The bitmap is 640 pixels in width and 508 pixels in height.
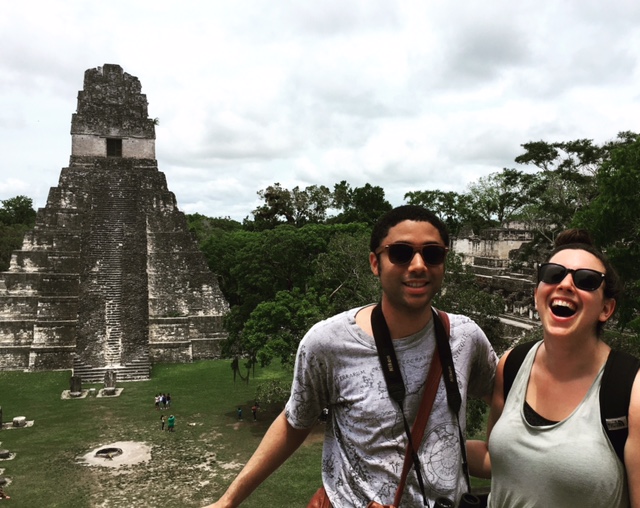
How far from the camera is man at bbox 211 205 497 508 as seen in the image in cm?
193

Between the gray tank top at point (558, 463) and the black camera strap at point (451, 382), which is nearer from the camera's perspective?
the gray tank top at point (558, 463)

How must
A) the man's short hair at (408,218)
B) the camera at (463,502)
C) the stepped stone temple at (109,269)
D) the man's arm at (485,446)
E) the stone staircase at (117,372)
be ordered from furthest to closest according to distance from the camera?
the stepped stone temple at (109,269)
the stone staircase at (117,372)
the man's arm at (485,446)
the man's short hair at (408,218)
the camera at (463,502)

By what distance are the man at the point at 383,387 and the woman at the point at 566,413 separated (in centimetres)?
18

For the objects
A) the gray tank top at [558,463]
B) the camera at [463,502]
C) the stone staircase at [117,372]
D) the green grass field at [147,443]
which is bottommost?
the green grass field at [147,443]

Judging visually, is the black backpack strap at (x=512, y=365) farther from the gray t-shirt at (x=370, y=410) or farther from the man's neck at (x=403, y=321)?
the man's neck at (x=403, y=321)

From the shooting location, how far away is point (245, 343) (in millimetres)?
15094

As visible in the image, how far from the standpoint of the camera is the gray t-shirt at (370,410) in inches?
75.7

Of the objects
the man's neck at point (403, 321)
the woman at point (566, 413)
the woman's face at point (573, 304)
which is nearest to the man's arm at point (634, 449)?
the woman at point (566, 413)

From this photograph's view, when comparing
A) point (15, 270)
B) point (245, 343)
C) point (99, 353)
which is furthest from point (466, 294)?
point (15, 270)

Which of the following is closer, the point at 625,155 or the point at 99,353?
the point at 625,155

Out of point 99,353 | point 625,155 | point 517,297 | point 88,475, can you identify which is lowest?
point 88,475

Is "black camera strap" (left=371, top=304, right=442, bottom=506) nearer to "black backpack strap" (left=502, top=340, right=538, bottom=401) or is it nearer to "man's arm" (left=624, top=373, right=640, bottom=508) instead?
"black backpack strap" (left=502, top=340, right=538, bottom=401)

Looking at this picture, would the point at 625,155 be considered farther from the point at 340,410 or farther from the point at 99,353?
the point at 99,353

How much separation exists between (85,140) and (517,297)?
21431 mm
